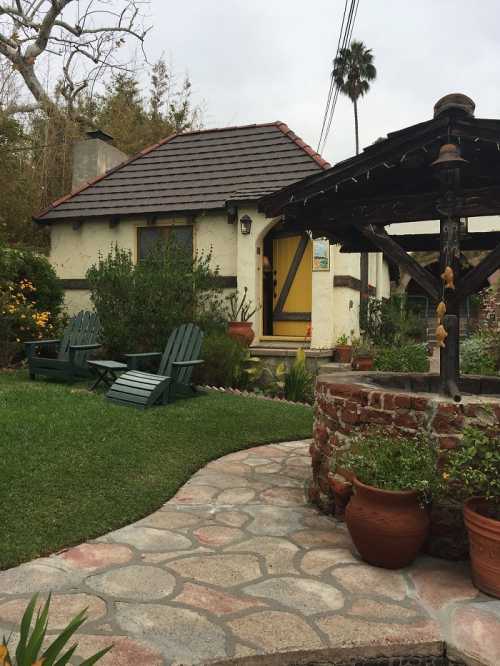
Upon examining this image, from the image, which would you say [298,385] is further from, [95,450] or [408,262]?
[408,262]

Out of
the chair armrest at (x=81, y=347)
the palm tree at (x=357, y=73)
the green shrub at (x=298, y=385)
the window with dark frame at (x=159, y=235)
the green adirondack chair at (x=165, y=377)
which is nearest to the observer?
the green adirondack chair at (x=165, y=377)

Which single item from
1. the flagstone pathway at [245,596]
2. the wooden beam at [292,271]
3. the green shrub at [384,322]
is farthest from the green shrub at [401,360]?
the flagstone pathway at [245,596]

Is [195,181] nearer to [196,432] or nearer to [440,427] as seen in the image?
[196,432]

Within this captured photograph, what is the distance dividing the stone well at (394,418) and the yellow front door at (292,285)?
629 centimetres

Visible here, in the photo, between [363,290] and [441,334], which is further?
[363,290]

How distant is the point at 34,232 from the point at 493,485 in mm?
14496

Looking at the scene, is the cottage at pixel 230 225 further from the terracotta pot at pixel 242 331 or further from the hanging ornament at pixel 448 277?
the hanging ornament at pixel 448 277

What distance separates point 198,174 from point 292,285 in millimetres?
3317

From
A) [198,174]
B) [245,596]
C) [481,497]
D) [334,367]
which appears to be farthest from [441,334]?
[198,174]

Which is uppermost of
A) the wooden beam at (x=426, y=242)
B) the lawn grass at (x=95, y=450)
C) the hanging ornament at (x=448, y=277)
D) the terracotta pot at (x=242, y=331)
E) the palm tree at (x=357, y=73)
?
the palm tree at (x=357, y=73)

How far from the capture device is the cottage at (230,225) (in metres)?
10.1

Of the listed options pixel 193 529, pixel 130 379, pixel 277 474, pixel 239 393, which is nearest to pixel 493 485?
pixel 193 529

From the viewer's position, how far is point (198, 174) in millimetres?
11602

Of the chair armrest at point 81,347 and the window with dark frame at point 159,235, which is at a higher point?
the window with dark frame at point 159,235
